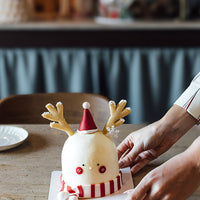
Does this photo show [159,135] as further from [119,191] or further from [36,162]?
[36,162]

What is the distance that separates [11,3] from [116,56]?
2.35 ft

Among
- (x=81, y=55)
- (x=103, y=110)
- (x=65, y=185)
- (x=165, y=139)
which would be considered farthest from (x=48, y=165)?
(x=81, y=55)

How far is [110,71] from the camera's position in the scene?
257 centimetres

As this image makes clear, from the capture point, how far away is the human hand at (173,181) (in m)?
0.81

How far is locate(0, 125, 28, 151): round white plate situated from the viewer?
1.21 metres

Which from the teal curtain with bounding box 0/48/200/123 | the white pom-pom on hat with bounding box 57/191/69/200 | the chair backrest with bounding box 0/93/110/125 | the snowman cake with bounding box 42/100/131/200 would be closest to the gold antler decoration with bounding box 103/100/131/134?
the snowman cake with bounding box 42/100/131/200

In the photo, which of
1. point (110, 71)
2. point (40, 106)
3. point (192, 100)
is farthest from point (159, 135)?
point (110, 71)

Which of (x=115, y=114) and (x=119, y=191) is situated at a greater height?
(x=115, y=114)

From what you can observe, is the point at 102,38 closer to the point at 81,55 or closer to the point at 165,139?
the point at 81,55

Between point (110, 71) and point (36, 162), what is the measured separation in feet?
5.06

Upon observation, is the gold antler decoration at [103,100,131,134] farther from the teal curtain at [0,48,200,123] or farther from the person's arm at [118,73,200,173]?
the teal curtain at [0,48,200,123]

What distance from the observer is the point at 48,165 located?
1063 millimetres

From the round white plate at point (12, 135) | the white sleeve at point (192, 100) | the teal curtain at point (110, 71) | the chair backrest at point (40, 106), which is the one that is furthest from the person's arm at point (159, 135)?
the teal curtain at point (110, 71)

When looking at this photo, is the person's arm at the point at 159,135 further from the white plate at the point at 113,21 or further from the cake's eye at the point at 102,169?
the white plate at the point at 113,21
